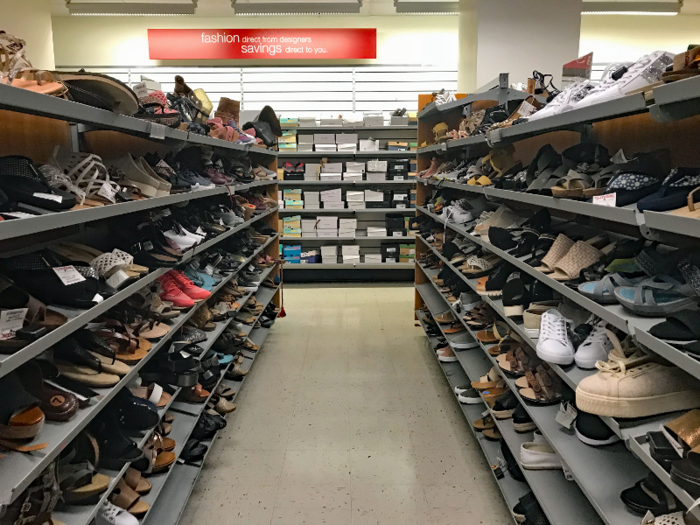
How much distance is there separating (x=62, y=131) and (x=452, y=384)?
2.82 metres

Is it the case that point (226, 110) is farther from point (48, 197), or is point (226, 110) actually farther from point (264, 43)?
point (264, 43)

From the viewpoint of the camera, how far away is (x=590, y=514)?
1.90 metres

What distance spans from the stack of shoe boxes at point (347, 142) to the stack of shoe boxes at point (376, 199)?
0.62m

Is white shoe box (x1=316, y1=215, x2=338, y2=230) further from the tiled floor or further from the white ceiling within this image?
the white ceiling

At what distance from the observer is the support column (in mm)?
5312

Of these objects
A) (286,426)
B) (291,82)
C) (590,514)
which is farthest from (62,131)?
(291,82)

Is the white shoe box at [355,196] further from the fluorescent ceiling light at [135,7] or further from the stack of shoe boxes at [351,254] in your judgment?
the fluorescent ceiling light at [135,7]

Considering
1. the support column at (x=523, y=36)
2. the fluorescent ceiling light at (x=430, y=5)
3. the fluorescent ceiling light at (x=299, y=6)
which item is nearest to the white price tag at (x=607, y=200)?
the support column at (x=523, y=36)

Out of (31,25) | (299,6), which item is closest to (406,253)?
(299,6)

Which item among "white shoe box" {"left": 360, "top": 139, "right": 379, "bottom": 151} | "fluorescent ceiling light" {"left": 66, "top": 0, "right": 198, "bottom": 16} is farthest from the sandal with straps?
"fluorescent ceiling light" {"left": 66, "top": 0, "right": 198, "bottom": 16}

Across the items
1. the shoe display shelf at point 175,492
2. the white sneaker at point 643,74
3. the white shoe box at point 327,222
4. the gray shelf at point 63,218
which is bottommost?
the shoe display shelf at point 175,492

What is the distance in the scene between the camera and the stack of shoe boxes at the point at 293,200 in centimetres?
727

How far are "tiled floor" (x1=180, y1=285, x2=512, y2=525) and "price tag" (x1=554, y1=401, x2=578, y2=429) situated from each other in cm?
72

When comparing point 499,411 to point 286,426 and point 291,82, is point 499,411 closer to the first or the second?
point 286,426
